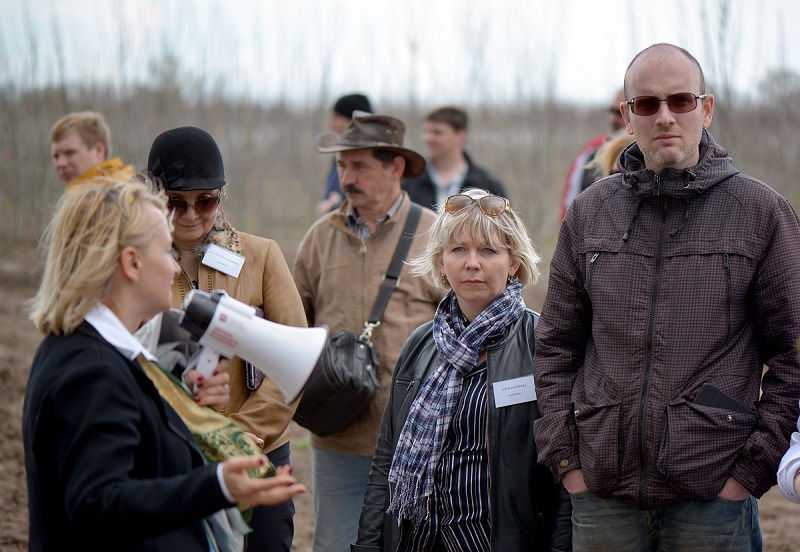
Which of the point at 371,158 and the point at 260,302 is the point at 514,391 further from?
the point at 371,158

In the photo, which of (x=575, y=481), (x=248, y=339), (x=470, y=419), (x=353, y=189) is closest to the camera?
(x=248, y=339)

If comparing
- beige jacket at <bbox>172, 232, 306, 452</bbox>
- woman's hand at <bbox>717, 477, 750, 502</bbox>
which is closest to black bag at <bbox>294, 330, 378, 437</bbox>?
beige jacket at <bbox>172, 232, 306, 452</bbox>

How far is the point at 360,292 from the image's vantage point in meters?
4.39

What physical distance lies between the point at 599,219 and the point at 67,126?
4.37 metres

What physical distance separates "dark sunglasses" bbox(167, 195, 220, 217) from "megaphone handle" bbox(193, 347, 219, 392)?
967mm

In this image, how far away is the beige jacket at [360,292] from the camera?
426 cm

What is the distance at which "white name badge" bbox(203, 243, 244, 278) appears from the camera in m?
3.38

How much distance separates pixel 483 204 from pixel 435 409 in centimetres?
79

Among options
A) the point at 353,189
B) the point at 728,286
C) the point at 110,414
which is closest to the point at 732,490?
the point at 728,286

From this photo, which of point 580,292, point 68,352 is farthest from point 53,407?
point 580,292

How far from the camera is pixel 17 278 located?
523 inches

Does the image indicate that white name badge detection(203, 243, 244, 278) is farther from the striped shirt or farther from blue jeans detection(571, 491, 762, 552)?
blue jeans detection(571, 491, 762, 552)

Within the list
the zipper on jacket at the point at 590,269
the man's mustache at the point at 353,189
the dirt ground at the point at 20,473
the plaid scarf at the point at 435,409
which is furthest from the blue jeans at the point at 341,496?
the zipper on jacket at the point at 590,269

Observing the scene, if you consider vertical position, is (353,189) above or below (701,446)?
above
